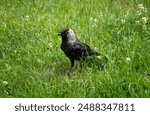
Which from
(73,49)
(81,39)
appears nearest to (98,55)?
(73,49)

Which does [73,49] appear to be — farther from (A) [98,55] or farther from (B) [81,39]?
(B) [81,39]

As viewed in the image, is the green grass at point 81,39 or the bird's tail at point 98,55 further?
the bird's tail at point 98,55

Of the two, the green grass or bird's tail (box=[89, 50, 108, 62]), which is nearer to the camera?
the green grass

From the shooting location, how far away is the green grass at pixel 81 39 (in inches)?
217

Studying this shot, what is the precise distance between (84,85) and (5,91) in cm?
98

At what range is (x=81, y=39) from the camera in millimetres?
6941

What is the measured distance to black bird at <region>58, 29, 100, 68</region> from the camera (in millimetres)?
6051

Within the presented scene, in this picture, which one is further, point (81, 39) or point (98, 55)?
point (81, 39)

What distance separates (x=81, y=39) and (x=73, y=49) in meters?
0.92

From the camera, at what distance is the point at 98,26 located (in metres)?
7.28

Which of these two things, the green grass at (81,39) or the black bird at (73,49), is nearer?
the green grass at (81,39)

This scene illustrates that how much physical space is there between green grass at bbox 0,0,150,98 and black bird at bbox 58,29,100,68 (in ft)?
0.32

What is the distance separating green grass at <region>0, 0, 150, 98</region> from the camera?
18.1 feet

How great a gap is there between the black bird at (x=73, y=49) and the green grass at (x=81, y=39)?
0.10 metres
